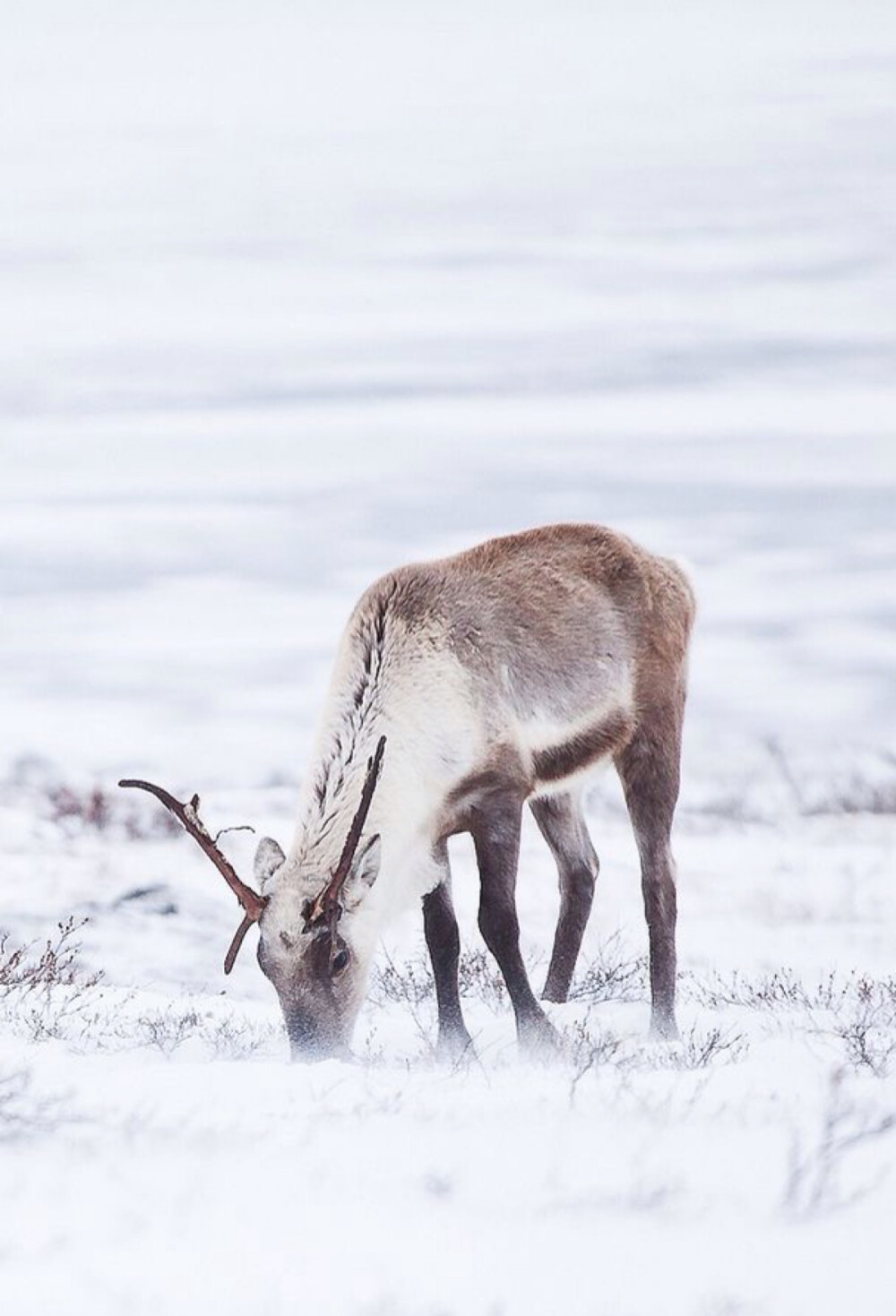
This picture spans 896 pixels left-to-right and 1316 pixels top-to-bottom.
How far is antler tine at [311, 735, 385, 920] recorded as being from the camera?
722 centimetres

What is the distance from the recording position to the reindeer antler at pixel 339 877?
7.22 meters

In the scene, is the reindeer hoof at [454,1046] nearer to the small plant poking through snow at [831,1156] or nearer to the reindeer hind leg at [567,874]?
the reindeer hind leg at [567,874]

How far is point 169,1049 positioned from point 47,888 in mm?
5834

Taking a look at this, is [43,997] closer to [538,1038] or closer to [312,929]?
[312,929]

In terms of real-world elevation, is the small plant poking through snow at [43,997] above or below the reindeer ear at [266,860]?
below

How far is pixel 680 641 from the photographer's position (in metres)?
9.85

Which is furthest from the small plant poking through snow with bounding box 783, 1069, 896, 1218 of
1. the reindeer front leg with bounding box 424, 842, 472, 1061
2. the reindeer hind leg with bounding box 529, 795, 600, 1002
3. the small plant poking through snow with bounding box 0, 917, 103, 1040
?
the reindeer hind leg with bounding box 529, 795, 600, 1002

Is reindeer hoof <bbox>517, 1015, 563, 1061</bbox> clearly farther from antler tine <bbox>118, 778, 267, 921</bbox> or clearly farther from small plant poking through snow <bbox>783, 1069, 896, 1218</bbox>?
small plant poking through snow <bbox>783, 1069, 896, 1218</bbox>

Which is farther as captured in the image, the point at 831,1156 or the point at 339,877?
the point at 339,877

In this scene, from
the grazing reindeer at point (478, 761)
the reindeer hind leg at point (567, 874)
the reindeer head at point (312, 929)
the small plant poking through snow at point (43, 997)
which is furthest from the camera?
the reindeer hind leg at point (567, 874)

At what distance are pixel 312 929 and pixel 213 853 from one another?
19.7 inches

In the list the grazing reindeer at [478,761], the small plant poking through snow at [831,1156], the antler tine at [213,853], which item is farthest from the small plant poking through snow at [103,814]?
the small plant poking through snow at [831,1156]

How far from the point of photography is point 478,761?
27.1 ft

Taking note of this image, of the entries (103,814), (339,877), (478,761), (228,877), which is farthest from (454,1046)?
(103,814)
